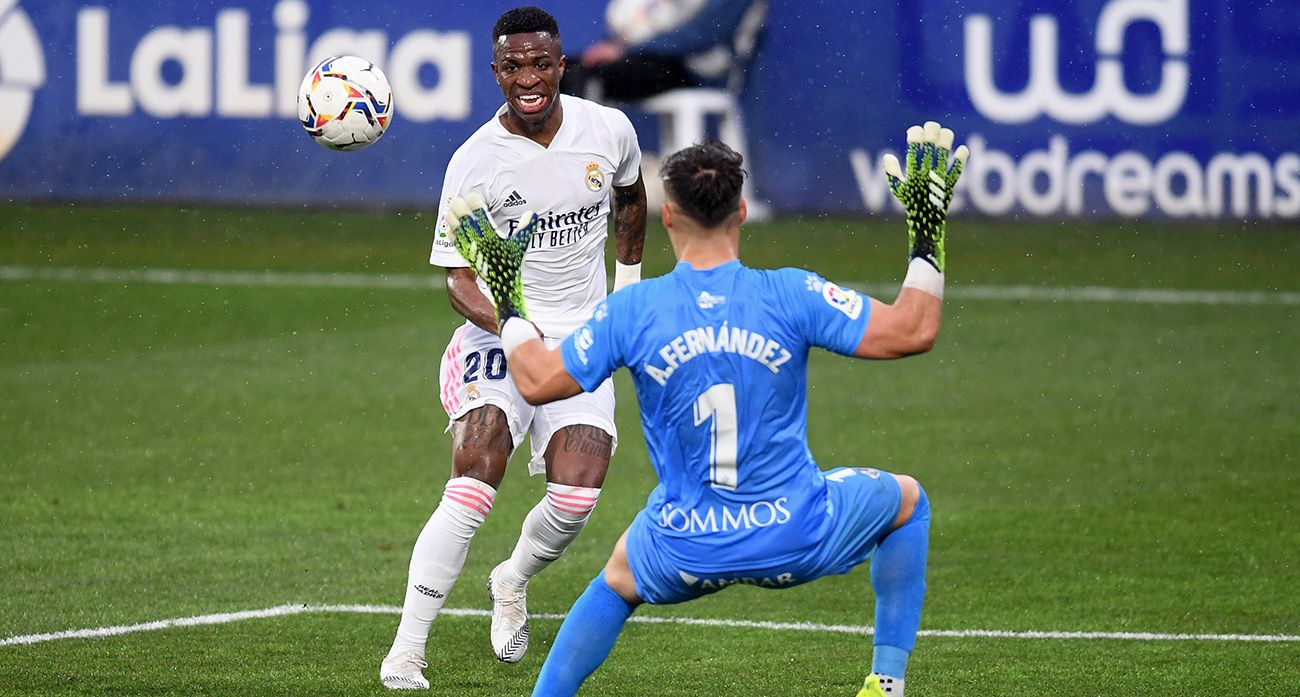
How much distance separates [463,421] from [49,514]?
379 cm

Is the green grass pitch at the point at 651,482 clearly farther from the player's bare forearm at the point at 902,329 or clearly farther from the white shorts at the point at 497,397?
the player's bare forearm at the point at 902,329

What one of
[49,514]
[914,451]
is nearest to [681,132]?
[914,451]

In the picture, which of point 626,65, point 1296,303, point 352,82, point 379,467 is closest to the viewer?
point 352,82

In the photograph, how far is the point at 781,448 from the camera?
5734 mm

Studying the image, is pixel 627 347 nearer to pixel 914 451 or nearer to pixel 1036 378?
pixel 914 451

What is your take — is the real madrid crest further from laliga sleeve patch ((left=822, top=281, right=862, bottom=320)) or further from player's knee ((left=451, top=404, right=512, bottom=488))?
laliga sleeve patch ((left=822, top=281, right=862, bottom=320))

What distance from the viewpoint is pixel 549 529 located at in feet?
25.6

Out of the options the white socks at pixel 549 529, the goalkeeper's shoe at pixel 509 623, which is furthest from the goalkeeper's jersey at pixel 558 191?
the goalkeeper's shoe at pixel 509 623

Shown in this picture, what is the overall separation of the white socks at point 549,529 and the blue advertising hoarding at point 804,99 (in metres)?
15.2

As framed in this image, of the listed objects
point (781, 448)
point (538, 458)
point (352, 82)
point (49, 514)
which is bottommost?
point (49, 514)

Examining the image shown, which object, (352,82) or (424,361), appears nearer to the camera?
(352,82)

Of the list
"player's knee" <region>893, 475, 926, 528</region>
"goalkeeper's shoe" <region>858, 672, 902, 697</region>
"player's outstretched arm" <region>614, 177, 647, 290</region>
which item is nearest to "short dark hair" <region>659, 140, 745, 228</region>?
"player's knee" <region>893, 475, 926, 528</region>

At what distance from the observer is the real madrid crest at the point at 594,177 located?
790 centimetres

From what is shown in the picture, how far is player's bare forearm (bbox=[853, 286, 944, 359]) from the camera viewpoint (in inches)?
222
